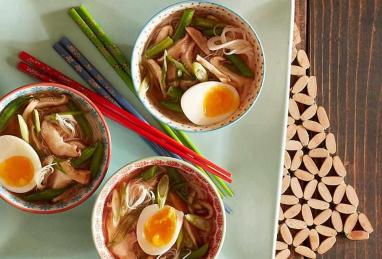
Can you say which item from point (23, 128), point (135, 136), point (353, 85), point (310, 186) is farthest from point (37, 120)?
point (353, 85)

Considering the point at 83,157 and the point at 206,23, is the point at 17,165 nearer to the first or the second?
the point at 83,157

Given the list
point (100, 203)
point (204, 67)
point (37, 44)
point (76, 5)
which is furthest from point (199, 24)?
point (100, 203)

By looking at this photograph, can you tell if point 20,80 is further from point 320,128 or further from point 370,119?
point 370,119

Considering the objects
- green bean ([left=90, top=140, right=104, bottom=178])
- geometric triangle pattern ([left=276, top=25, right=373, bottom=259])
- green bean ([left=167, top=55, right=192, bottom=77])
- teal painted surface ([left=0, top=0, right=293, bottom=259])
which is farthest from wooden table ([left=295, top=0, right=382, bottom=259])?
green bean ([left=90, top=140, right=104, bottom=178])

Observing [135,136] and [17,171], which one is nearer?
[17,171]

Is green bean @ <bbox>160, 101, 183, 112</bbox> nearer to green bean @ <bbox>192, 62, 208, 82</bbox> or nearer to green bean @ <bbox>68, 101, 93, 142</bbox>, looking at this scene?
green bean @ <bbox>192, 62, 208, 82</bbox>

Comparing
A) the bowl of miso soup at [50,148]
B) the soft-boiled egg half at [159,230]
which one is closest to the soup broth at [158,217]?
the soft-boiled egg half at [159,230]

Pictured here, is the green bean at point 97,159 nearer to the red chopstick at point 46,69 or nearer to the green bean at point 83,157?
the green bean at point 83,157
